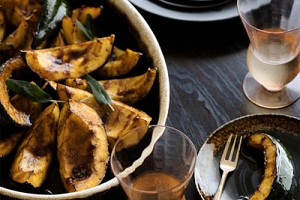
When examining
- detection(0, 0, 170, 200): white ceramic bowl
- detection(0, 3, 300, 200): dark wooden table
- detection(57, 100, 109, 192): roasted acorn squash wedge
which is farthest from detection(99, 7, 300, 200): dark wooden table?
detection(57, 100, 109, 192): roasted acorn squash wedge

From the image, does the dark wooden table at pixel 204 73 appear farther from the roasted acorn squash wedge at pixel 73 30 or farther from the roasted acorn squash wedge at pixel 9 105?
the roasted acorn squash wedge at pixel 9 105

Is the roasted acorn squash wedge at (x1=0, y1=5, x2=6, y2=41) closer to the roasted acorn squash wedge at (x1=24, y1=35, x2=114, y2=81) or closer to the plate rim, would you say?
the roasted acorn squash wedge at (x1=24, y1=35, x2=114, y2=81)

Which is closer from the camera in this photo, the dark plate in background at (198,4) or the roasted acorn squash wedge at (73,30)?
the roasted acorn squash wedge at (73,30)

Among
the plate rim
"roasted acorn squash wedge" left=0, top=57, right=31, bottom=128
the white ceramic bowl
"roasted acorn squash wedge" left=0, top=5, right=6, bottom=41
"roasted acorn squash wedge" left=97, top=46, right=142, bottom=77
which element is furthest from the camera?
the plate rim

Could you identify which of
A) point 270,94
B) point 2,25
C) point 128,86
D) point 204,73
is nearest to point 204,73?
point 204,73

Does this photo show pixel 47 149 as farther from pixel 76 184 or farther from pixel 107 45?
pixel 107 45

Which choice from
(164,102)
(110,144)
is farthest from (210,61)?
(110,144)

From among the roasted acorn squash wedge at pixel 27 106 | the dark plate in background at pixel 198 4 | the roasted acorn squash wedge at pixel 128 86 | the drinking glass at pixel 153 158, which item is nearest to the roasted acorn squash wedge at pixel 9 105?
the roasted acorn squash wedge at pixel 27 106
